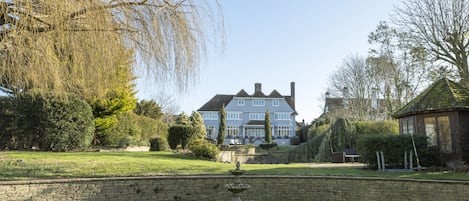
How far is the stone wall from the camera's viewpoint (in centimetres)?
793

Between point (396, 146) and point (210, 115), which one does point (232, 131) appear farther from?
point (396, 146)

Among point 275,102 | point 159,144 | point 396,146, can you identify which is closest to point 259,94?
point 275,102

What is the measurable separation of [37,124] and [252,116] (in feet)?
112

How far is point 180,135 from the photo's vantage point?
19.7 m

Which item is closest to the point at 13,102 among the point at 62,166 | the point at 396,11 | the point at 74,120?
the point at 74,120

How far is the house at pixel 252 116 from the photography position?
155ft

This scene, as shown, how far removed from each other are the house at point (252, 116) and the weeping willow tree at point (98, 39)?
42.5 m

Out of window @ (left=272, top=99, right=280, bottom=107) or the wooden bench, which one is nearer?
the wooden bench

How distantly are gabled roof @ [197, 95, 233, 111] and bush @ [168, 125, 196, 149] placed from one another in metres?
28.4

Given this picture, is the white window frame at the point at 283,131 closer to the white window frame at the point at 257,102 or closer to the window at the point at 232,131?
the white window frame at the point at 257,102

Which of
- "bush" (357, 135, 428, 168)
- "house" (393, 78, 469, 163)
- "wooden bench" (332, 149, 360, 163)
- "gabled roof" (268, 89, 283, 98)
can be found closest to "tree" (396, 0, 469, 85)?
"house" (393, 78, 469, 163)

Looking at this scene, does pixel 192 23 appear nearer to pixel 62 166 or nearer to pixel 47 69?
pixel 47 69

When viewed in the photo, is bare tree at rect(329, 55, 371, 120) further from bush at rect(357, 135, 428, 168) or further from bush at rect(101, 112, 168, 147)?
bush at rect(357, 135, 428, 168)

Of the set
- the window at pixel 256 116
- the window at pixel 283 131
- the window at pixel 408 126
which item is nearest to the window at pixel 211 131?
the window at pixel 256 116
